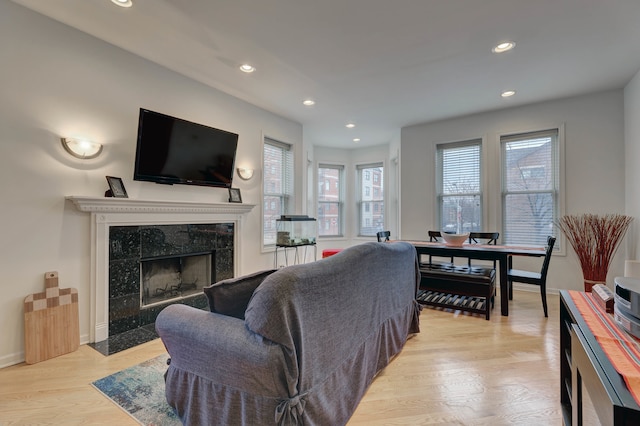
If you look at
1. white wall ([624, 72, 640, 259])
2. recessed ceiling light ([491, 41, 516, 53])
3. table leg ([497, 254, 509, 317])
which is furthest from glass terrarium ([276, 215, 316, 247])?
white wall ([624, 72, 640, 259])

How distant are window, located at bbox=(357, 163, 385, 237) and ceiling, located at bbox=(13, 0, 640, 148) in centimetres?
265

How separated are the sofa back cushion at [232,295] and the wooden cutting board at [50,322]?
182 centimetres

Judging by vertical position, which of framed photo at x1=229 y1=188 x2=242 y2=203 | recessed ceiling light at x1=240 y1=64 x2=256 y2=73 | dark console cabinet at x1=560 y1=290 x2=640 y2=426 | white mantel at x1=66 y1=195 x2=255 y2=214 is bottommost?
dark console cabinet at x1=560 y1=290 x2=640 y2=426

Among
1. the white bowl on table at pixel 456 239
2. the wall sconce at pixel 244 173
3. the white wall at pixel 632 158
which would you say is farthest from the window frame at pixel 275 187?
the white wall at pixel 632 158

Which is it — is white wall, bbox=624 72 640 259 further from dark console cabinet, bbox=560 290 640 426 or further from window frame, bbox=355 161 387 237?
window frame, bbox=355 161 387 237

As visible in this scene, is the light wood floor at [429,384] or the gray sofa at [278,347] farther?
the light wood floor at [429,384]

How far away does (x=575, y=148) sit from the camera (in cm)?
400

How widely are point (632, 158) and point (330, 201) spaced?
4.86m

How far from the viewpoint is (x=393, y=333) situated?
2.32 m

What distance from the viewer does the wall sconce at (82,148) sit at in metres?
2.52

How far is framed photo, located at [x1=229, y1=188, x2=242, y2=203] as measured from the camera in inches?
155

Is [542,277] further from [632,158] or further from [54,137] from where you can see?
[54,137]

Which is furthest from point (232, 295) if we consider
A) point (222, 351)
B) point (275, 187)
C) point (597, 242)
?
point (597, 242)

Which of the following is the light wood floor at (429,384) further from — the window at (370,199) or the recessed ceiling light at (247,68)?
the window at (370,199)
